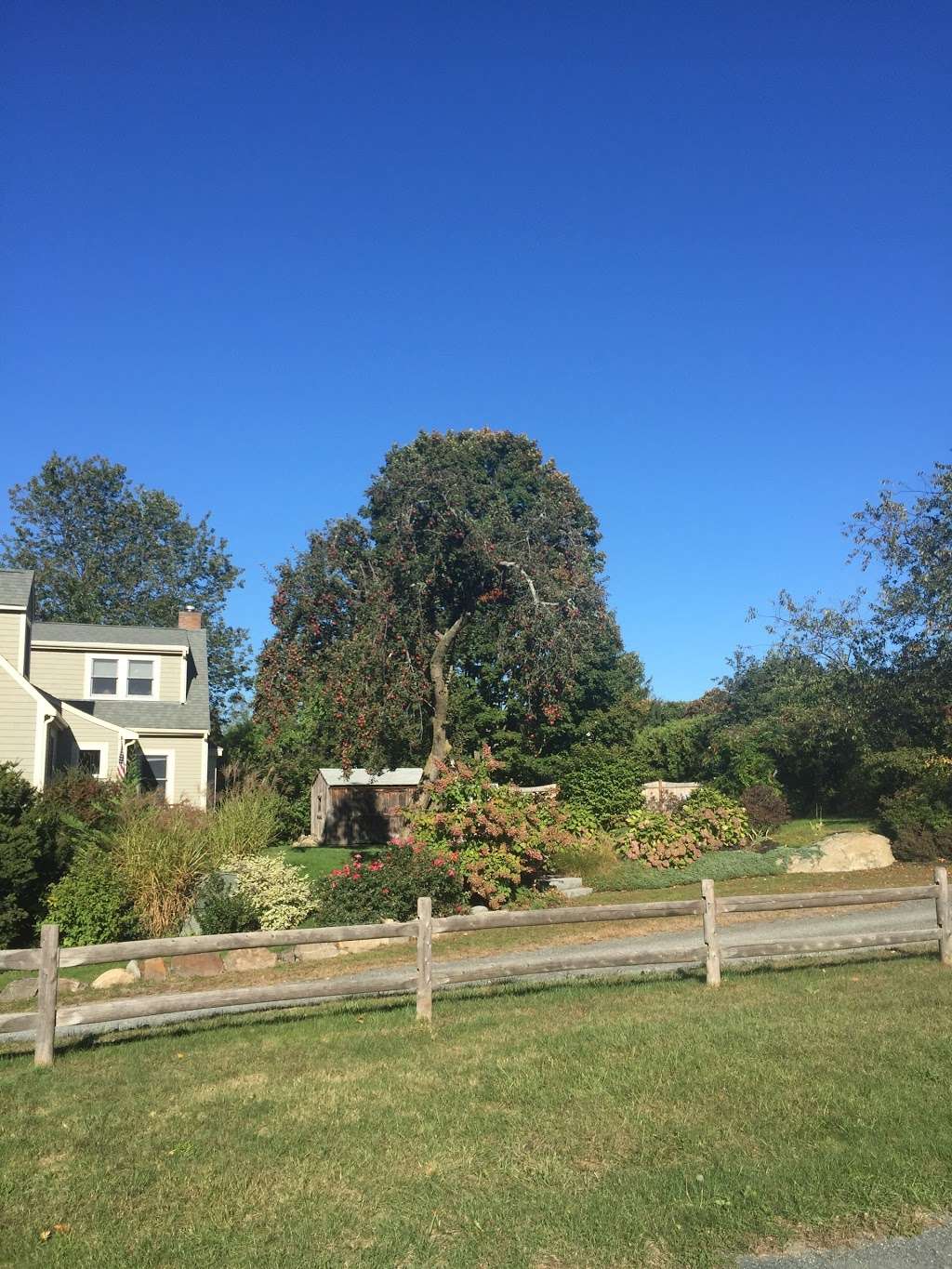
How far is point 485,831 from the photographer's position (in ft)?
52.9

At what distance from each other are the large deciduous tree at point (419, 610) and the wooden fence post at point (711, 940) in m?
8.35

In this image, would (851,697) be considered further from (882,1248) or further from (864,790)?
(882,1248)

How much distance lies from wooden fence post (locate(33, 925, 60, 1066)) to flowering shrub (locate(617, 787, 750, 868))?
46.0 ft

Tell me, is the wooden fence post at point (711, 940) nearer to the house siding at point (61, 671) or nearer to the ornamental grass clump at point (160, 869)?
the ornamental grass clump at point (160, 869)

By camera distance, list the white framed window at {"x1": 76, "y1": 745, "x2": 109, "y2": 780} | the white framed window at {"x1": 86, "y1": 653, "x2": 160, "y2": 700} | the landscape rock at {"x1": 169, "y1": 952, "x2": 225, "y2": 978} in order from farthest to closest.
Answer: the white framed window at {"x1": 86, "y1": 653, "x2": 160, "y2": 700} → the white framed window at {"x1": 76, "y1": 745, "x2": 109, "y2": 780} → the landscape rock at {"x1": 169, "y1": 952, "x2": 225, "y2": 978}

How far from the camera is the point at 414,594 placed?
723 inches

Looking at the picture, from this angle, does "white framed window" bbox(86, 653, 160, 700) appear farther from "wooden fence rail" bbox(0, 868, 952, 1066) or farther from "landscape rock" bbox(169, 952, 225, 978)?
"wooden fence rail" bbox(0, 868, 952, 1066)

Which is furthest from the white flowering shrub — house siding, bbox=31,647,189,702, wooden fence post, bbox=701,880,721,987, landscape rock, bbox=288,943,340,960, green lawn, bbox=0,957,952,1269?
house siding, bbox=31,647,189,702

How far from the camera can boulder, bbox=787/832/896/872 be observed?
20312 mm

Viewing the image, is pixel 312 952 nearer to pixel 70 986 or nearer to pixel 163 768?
pixel 70 986

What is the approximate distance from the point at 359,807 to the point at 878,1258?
92.5ft

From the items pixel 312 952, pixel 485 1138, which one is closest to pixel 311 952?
pixel 312 952

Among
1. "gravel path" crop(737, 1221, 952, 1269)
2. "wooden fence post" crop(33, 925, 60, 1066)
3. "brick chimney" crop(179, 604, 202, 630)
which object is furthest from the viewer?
"brick chimney" crop(179, 604, 202, 630)

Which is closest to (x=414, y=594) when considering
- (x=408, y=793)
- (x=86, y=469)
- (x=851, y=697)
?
(x=851, y=697)
